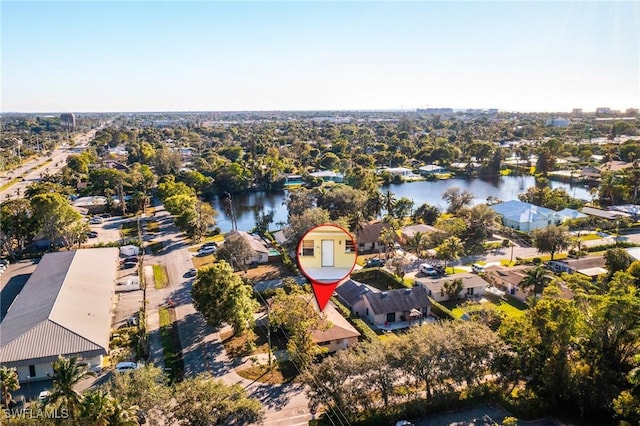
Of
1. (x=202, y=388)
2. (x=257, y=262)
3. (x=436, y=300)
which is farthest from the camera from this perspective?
(x=257, y=262)

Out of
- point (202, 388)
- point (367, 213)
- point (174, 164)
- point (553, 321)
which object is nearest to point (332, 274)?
point (202, 388)

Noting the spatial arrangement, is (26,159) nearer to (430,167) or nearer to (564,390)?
(430,167)

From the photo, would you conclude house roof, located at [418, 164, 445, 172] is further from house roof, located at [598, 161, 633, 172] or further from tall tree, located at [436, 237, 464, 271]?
tall tree, located at [436, 237, 464, 271]

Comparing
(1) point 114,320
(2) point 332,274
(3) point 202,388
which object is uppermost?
(2) point 332,274

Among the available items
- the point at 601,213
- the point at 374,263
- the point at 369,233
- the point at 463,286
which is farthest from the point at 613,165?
the point at 463,286

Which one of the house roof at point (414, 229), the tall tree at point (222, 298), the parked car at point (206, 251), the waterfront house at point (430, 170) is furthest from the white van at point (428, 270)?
the waterfront house at point (430, 170)

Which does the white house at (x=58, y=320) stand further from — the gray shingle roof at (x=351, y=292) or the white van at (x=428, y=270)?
the white van at (x=428, y=270)

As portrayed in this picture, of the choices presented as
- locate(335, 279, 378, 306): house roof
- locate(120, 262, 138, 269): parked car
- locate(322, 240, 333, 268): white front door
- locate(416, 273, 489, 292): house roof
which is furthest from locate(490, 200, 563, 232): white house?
locate(322, 240, 333, 268): white front door

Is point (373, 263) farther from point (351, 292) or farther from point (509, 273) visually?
point (509, 273)
